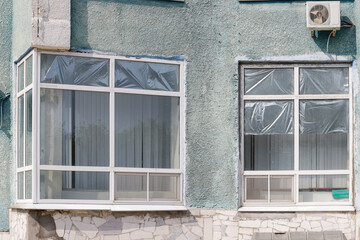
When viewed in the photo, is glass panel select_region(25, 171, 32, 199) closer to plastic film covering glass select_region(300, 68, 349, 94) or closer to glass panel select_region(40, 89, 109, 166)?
glass panel select_region(40, 89, 109, 166)

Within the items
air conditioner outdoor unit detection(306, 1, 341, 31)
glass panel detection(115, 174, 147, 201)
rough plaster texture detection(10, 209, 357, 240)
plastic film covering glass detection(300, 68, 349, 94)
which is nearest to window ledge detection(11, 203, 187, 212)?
rough plaster texture detection(10, 209, 357, 240)

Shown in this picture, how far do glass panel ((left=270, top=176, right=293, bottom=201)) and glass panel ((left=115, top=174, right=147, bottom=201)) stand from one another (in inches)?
78.9

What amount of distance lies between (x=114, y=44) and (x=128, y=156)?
1697 millimetres

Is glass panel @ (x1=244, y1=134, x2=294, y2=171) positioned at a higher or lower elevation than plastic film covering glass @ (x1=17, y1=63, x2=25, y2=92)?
lower

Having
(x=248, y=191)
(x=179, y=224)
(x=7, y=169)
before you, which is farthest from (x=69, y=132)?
(x=248, y=191)

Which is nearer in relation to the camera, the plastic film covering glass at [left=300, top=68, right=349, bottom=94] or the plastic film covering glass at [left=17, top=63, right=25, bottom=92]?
the plastic film covering glass at [left=17, top=63, right=25, bottom=92]

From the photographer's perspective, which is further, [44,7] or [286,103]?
[286,103]

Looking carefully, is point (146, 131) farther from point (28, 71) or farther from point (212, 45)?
point (28, 71)

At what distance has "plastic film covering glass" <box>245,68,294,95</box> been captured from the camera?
458 inches

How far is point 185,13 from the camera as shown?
11430 millimetres

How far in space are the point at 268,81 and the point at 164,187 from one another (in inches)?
92.2

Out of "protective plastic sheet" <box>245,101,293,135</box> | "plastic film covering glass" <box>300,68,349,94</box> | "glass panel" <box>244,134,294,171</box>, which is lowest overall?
"glass panel" <box>244,134,294,171</box>

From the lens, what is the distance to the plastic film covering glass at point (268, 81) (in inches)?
458

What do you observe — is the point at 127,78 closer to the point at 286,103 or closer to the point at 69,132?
the point at 69,132
